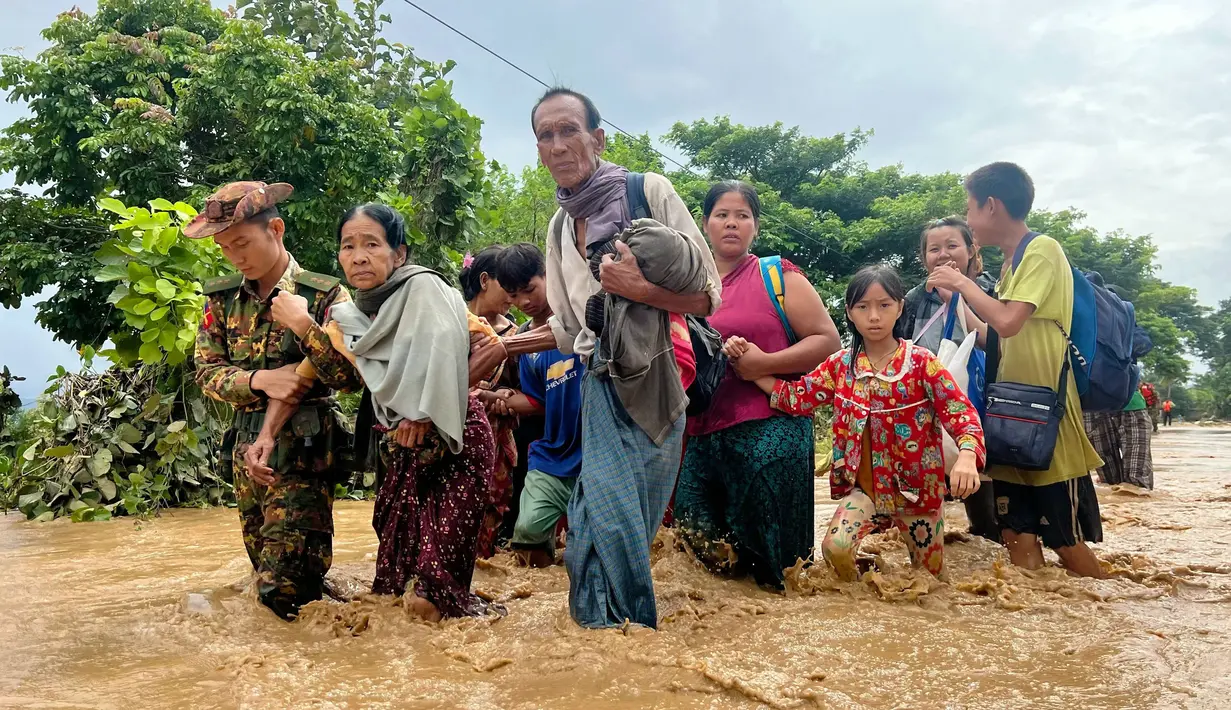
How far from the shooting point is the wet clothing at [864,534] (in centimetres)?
350

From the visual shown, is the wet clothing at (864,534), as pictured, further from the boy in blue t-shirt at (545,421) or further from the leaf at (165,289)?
the leaf at (165,289)

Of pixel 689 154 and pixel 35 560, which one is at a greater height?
pixel 689 154

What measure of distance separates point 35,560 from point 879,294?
189 inches

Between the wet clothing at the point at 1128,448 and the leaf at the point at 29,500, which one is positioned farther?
the leaf at the point at 29,500

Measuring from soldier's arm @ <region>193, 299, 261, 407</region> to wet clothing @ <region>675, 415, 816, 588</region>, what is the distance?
1.81 metres

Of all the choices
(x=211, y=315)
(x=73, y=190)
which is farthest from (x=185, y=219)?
(x=73, y=190)

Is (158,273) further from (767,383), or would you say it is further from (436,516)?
(767,383)

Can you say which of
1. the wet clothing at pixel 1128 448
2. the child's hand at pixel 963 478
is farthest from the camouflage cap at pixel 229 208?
the wet clothing at pixel 1128 448

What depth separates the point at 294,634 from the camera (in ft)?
9.89

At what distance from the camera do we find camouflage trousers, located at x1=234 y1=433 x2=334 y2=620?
3.24 m

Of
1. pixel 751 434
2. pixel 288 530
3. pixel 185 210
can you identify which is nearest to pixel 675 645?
pixel 751 434

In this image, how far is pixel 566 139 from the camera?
298 centimetres

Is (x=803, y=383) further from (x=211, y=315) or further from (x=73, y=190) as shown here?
(x=73, y=190)

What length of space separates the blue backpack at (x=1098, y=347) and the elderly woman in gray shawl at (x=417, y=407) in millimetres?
2445
